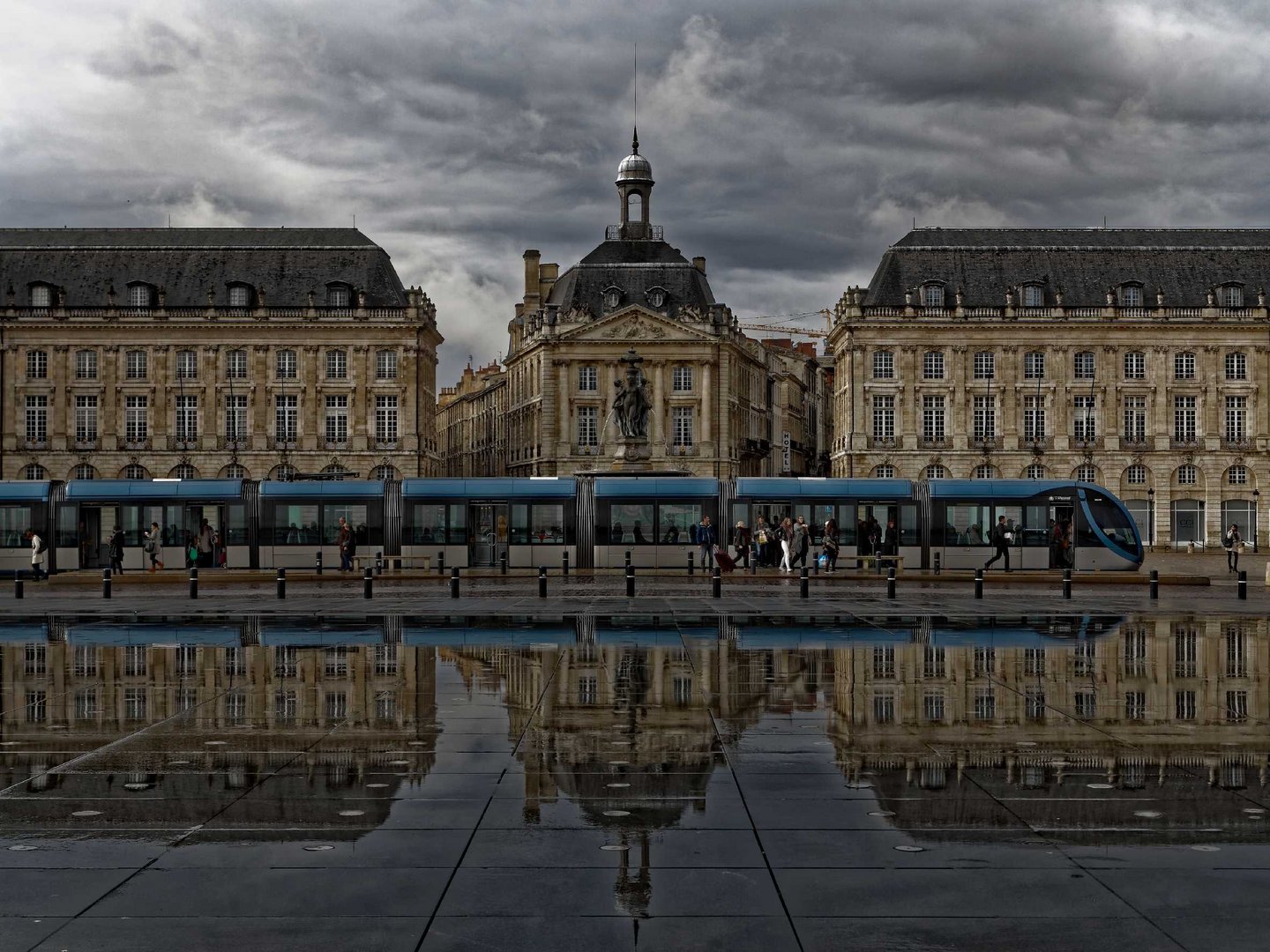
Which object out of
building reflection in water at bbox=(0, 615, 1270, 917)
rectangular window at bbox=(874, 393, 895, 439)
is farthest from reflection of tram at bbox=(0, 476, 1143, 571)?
rectangular window at bbox=(874, 393, 895, 439)

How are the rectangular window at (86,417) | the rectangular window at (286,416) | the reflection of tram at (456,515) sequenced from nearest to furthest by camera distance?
the reflection of tram at (456,515) → the rectangular window at (86,417) → the rectangular window at (286,416)

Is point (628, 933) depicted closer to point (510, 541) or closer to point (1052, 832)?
point (1052, 832)

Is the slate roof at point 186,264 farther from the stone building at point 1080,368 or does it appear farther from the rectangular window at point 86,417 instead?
the stone building at point 1080,368

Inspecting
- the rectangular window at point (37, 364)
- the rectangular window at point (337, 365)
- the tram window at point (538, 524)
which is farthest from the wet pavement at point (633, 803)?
the rectangular window at point (37, 364)

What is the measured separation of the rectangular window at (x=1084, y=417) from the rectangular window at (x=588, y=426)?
32.0 m

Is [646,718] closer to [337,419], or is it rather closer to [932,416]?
[337,419]

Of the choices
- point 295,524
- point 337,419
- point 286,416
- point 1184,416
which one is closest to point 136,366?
point 286,416

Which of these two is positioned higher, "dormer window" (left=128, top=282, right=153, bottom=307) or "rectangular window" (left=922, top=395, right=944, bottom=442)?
"dormer window" (left=128, top=282, right=153, bottom=307)

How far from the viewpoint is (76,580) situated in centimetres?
4344

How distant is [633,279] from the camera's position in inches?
4338

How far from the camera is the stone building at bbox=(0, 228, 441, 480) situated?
3711 inches

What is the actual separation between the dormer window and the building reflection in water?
73567mm

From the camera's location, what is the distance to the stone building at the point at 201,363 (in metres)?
94.2

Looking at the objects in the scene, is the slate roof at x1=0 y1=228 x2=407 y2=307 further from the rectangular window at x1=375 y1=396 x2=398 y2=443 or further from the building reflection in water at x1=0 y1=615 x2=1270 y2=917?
the building reflection in water at x1=0 y1=615 x2=1270 y2=917
